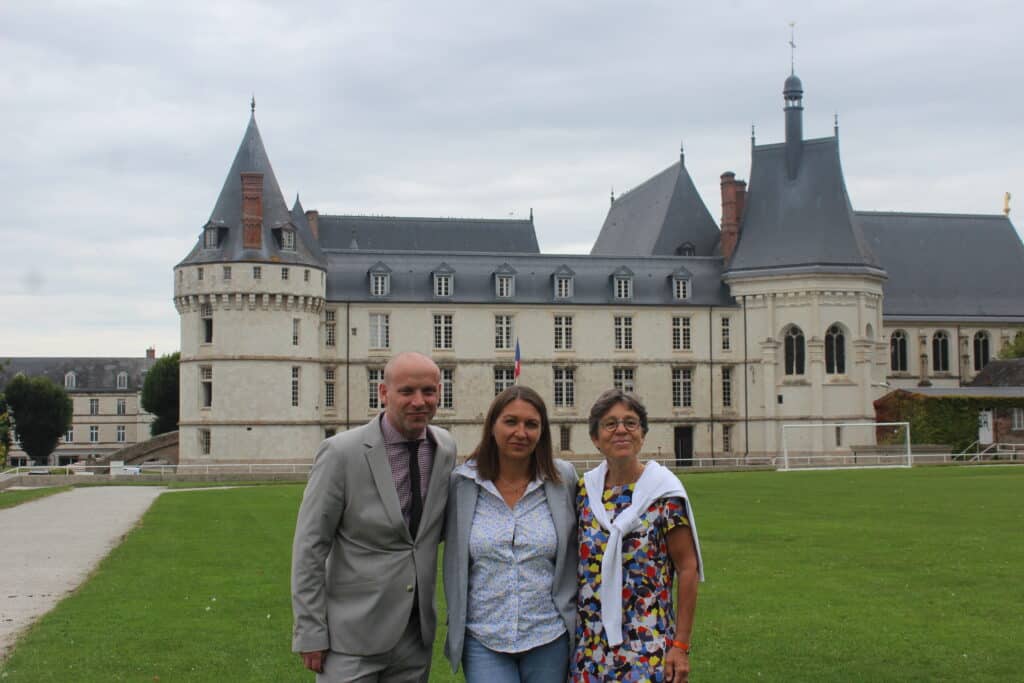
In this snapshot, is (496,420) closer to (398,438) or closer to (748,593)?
(398,438)

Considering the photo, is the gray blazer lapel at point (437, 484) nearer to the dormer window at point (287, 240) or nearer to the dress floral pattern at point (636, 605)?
the dress floral pattern at point (636, 605)

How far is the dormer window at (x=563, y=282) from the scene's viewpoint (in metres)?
55.7

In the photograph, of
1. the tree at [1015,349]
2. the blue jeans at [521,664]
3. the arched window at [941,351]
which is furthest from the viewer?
the arched window at [941,351]

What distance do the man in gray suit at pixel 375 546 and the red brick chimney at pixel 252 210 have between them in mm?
46176

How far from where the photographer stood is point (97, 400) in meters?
96.6

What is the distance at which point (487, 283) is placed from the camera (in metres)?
55.3

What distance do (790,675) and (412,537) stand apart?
443 centimetres

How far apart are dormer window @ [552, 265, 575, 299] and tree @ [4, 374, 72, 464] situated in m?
41.1

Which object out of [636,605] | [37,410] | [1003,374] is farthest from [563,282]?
[636,605]

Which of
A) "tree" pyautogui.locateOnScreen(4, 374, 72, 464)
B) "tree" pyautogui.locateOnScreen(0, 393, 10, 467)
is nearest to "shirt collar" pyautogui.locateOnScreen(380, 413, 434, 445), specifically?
"tree" pyautogui.locateOnScreen(0, 393, 10, 467)

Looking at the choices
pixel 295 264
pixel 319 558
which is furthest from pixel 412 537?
pixel 295 264

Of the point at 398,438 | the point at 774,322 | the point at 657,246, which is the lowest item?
the point at 398,438

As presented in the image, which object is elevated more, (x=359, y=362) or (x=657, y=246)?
(x=657, y=246)

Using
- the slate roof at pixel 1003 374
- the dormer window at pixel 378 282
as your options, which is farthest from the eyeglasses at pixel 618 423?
the slate roof at pixel 1003 374
